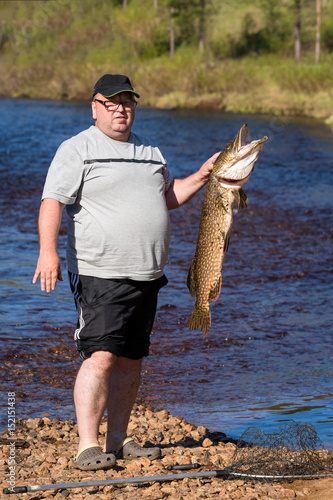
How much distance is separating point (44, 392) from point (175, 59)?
51.9 m

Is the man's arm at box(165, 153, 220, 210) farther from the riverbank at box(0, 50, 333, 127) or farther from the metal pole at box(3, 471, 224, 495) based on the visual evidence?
the riverbank at box(0, 50, 333, 127)

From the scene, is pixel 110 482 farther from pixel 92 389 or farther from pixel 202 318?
pixel 202 318

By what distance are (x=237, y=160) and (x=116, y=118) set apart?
27.9 inches

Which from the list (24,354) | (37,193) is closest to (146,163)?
(24,354)

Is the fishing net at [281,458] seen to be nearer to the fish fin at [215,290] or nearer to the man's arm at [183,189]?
the fish fin at [215,290]

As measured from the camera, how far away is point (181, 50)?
61938 millimetres

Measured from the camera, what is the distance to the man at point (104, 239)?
3879mm

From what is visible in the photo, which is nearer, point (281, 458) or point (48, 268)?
point (48, 268)

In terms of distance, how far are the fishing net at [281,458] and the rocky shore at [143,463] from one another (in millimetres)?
62

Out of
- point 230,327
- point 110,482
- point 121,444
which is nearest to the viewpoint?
point 110,482

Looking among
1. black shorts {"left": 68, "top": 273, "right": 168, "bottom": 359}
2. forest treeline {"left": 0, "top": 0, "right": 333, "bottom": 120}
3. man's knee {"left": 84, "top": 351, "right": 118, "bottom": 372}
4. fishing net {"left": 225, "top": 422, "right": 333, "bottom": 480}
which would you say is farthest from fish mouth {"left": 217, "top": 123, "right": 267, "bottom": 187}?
forest treeline {"left": 0, "top": 0, "right": 333, "bottom": 120}

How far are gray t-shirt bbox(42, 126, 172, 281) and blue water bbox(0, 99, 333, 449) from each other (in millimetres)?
1766

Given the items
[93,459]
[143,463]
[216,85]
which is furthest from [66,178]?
[216,85]

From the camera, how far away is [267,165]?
73.9 feet
